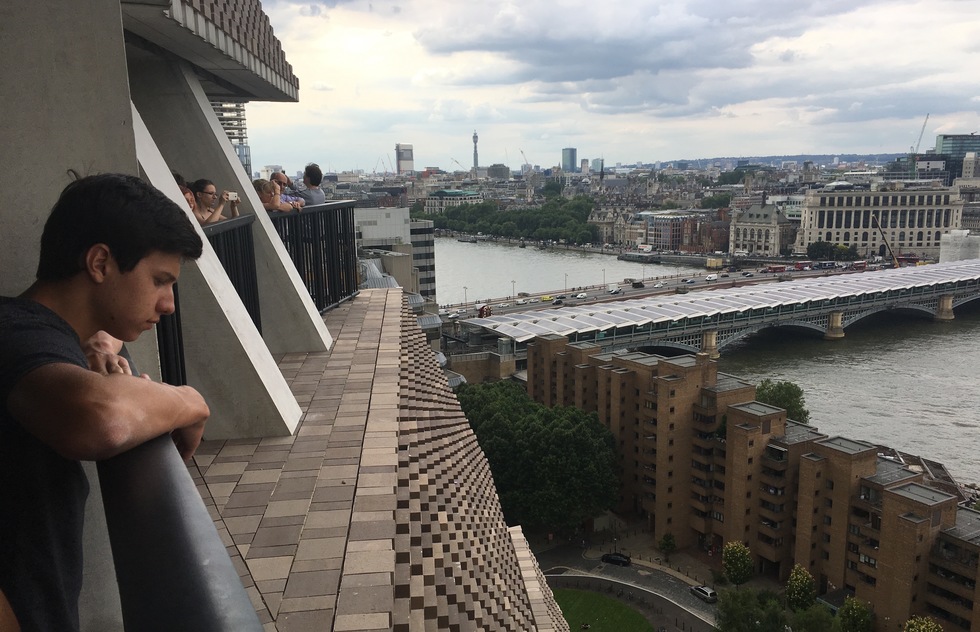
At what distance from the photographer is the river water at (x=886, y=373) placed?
81.9 feet

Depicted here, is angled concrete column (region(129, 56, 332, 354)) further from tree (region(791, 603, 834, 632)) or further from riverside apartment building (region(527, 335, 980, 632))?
riverside apartment building (region(527, 335, 980, 632))

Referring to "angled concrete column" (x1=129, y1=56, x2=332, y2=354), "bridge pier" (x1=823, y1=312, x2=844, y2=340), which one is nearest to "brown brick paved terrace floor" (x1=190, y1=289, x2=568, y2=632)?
"angled concrete column" (x1=129, y1=56, x2=332, y2=354)

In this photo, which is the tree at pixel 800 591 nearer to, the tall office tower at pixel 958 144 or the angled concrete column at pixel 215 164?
the angled concrete column at pixel 215 164

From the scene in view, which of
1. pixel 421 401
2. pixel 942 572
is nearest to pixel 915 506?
pixel 942 572

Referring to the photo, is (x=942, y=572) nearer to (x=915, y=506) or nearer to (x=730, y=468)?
(x=915, y=506)

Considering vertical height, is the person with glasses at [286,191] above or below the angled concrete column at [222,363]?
above

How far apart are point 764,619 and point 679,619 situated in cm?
297

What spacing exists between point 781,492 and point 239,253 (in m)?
15.8

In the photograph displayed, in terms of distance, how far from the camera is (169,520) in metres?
1.10

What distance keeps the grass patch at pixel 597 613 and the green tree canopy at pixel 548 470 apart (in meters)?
2.42

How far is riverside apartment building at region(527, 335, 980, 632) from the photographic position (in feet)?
49.1

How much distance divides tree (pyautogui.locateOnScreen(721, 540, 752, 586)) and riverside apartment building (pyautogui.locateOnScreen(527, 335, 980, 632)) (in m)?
1.04

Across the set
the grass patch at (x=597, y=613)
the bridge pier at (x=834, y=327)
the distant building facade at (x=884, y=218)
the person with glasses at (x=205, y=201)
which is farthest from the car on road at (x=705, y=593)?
the distant building facade at (x=884, y=218)

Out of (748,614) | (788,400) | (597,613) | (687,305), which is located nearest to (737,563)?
(748,614)
